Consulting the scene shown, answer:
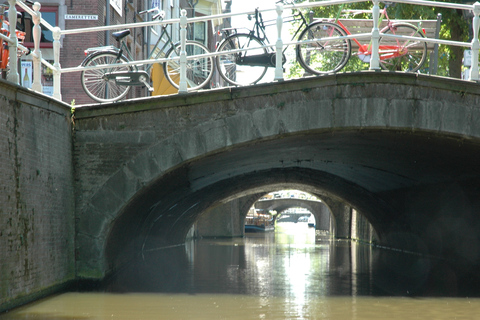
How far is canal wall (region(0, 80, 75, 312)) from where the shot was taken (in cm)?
823

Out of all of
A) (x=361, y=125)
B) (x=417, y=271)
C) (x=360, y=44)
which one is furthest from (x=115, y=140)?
(x=417, y=271)

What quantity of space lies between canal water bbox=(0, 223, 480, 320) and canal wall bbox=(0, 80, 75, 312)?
385mm

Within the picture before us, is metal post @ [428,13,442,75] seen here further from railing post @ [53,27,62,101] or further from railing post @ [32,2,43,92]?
railing post @ [32,2,43,92]

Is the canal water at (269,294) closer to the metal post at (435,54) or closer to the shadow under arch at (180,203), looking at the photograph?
the shadow under arch at (180,203)

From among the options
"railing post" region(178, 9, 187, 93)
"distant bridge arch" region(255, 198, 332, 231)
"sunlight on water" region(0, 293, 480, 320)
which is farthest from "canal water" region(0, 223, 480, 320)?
"distant bridge arch" region(255, 198, 332, 231)

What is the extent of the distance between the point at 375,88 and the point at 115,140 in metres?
4.13

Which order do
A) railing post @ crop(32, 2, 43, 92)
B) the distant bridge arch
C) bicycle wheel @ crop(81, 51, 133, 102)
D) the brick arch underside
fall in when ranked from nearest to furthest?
railing post @ crop(32, 2, 43, 92) < bicycle wheel @ crop(81, 51, 133, 102) < the brick arch underside < the distant bridge arch

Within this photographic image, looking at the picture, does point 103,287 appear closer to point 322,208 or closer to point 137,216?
point 137,216

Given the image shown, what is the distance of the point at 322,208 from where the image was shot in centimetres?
5647

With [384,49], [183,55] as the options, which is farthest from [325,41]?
[183,55]

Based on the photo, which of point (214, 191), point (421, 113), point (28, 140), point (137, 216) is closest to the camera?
point (28, 140)

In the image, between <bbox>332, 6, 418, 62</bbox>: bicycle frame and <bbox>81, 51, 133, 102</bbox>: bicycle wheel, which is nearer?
<bbox>81, 51, 133, 102</bbox>: bicycle wheel

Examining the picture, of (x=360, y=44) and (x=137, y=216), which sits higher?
(x=360, y=44)

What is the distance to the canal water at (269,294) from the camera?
344 inches
